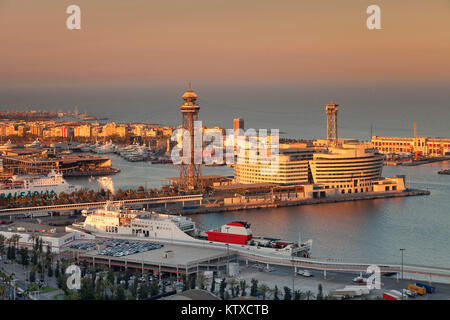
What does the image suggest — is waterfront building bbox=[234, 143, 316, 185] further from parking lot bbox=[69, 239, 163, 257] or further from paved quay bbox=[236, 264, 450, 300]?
paved quay bbox=[236, 264, 450, 300]

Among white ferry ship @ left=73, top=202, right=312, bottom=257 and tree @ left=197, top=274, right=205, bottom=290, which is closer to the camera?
tree @ left=197, top=274, right=205, bottom=290

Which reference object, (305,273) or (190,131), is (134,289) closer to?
(305,273)

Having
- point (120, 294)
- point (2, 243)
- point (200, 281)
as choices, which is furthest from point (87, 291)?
point (2, 243)

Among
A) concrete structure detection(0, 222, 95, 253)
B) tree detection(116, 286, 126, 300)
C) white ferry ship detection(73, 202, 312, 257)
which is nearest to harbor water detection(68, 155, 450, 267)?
white ferry ship detection(73, 202, 312, 257)

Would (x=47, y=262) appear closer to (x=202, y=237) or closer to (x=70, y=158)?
(x=202, y=237)

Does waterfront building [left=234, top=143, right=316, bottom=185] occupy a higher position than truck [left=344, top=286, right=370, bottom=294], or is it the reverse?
waterfront building [left=234, top=143, right=316, bottom=185]

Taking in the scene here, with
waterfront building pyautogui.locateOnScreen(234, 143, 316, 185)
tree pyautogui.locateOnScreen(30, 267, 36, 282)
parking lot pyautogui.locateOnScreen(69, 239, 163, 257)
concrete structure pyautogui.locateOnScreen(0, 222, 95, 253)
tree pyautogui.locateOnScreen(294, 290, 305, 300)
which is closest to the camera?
tree pyautogui.locateOnScreen(294, 290, 305, 300)

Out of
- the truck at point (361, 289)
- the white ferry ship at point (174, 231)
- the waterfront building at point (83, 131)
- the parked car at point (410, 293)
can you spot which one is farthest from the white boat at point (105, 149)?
the parked car at point (410, 293)
